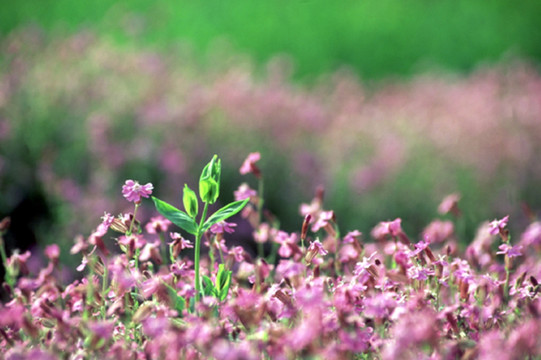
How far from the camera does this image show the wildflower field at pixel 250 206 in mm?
1358

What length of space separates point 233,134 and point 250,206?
2.26 m

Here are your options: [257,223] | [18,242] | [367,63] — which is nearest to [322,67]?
[367,63]

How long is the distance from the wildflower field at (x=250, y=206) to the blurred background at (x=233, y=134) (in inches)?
0.6

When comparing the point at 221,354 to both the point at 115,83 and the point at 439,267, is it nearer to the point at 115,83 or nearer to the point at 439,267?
the point at 439,267

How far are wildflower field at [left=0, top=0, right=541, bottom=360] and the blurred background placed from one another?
16 millimetres

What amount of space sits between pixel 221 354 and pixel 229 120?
3.39 metres

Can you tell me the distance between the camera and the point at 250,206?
6.96 feet

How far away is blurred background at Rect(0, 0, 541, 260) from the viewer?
3742mm

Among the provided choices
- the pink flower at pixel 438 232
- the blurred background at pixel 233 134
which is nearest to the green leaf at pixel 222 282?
the pink flower at pixel 438 232

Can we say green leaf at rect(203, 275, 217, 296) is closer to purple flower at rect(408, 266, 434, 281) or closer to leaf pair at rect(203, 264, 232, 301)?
leaf pair at rect(203, 264, 232, 301)

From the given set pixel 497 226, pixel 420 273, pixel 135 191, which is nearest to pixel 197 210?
pixel 135 191

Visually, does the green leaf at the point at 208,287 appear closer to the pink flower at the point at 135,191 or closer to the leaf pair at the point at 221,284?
the leaf pair at the point at 221,284

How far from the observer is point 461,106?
5.86 m

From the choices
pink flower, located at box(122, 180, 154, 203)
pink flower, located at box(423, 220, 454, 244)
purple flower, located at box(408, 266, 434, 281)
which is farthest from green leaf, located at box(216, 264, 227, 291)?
pink flower, located at box(423, 220, 454, 244)
